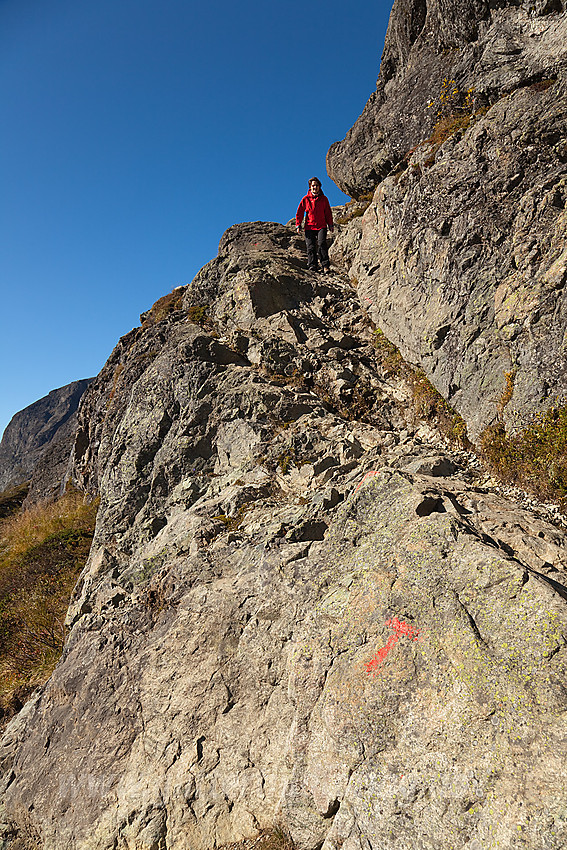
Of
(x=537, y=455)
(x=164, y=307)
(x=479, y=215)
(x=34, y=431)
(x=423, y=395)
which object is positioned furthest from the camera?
(x=34, y=431)

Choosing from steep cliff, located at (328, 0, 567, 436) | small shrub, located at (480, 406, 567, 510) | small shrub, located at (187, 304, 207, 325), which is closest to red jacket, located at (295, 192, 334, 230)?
steep cliff, located at (328, 0, 567, 436)

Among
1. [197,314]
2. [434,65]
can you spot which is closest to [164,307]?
[197,314]

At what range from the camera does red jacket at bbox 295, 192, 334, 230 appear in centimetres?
1634

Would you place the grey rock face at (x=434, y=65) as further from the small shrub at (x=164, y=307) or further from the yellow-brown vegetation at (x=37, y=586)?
the yellow-brown vegetation at (x=37, y=586)

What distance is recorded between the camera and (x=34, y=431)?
71125 millimetres

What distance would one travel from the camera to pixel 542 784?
468 cm

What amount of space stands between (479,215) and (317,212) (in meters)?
7.09

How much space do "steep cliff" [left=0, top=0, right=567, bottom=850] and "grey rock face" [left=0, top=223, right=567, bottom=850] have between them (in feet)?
0.13

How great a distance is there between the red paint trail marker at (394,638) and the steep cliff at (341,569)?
34 millimetres

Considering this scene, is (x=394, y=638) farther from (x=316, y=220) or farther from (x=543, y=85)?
(x=316, y=220)

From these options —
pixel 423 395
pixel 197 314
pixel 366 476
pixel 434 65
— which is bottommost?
pixel 366 476

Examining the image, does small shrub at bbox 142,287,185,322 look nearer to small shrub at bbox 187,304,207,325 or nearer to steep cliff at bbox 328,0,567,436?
small shrub at bbox 187,304,207,325

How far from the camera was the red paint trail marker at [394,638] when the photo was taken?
20.8 feet

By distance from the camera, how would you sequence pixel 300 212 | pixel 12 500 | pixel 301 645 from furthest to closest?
pixel 12 500
pixel 300 212
pixel 301 645
